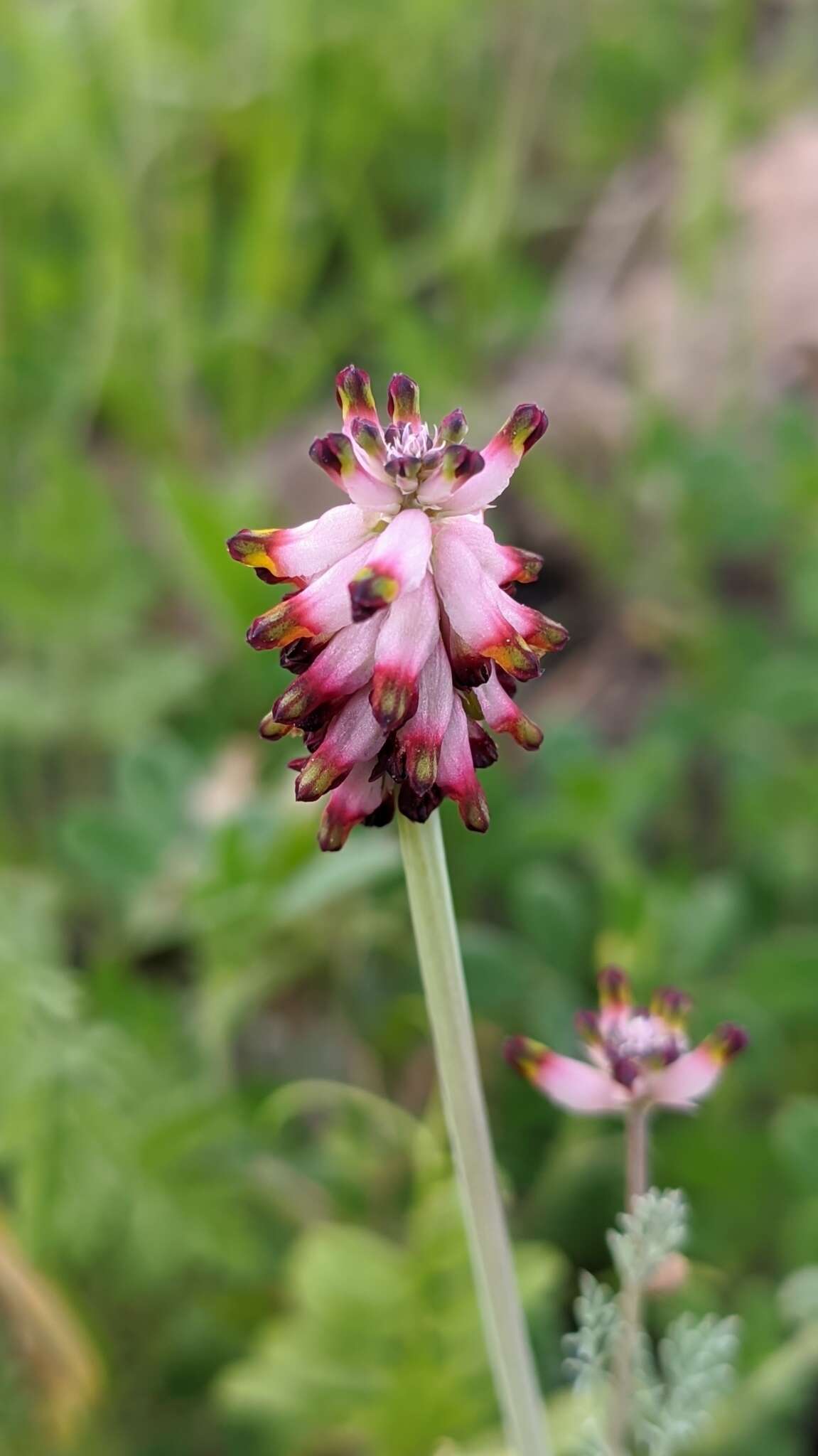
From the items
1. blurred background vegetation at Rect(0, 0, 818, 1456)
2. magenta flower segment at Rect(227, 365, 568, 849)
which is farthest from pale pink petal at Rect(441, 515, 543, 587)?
blurred background vegetation at Rect(0, 0, 818, 1456)

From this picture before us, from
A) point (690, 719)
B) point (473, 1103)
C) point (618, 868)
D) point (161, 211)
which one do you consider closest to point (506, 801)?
point (618, 868)

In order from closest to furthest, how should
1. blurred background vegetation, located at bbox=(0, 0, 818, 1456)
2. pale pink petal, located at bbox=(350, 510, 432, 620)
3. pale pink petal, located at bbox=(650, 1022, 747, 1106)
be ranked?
1. pale pink petal, located at bbox=(350, 510, 432, 620)
2. pale pink petal, located at bbox=(650, 1022, 747, 1106)
3. blurred background vegetation, located at bbox=(0, 0, 818, 1456)

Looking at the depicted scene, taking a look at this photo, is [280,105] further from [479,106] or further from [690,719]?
[690,719]

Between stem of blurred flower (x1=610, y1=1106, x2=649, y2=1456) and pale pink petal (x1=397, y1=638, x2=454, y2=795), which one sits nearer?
pale pink petal (x1=397, y1=638, x2=454, y2=795)

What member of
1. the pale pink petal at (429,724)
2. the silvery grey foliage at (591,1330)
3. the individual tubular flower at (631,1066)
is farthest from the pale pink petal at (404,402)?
the silvery grey foliage at (591,1330)

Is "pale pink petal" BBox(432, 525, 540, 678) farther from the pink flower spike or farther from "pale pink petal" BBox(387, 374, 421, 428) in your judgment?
the pink flower spike

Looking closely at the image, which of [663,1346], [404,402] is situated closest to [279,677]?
[663,1346]
